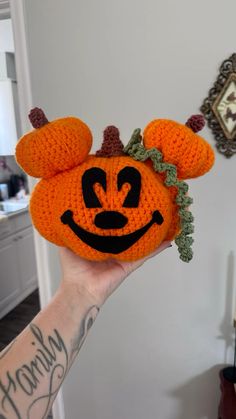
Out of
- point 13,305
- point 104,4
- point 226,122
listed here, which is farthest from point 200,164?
point 13,305

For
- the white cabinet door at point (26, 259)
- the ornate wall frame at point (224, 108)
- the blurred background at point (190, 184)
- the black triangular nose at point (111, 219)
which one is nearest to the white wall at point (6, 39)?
the white cabinet door at point (26, 259)

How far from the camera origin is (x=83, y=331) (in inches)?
19.9

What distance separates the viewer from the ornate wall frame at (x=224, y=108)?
2.41 feet

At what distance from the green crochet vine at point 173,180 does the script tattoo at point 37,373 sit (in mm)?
247

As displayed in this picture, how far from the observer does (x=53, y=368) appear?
45 centimetres

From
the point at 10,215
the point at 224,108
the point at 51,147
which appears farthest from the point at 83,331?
the point at 10,215

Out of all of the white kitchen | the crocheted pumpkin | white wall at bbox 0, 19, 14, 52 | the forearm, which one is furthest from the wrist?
white wall at bbox 0, 19, 14, 52

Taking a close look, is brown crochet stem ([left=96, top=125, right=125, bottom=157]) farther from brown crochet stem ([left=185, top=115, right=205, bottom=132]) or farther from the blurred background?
the blurred background

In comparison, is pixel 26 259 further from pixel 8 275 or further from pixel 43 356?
pixel 43 356

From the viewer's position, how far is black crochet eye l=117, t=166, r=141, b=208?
0.38m

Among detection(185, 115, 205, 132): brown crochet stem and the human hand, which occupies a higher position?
detection(185, 115, 205, 132): brown crochet stem

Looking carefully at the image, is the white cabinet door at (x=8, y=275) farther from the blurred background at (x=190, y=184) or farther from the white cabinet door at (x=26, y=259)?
the blurred background at (x=190, y=184)

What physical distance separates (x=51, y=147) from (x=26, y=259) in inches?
92.7

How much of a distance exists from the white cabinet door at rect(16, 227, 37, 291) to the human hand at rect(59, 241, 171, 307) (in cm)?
201
